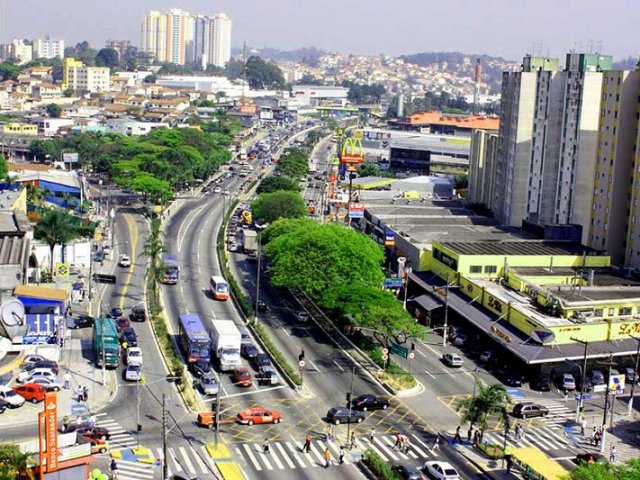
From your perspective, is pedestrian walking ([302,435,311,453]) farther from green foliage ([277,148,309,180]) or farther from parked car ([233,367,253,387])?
green foliage ([277,148,309,180])

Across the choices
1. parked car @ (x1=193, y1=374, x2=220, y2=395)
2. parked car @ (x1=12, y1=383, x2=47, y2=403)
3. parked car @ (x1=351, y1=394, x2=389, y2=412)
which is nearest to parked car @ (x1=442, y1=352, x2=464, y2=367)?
parked car @ (x1=351, y1=394, x2=389, y2=412)

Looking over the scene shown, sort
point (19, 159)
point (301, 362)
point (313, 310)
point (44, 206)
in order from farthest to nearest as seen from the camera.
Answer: point (19, 159) < point (44, 206) < point (313, 310) < point (301, 362)

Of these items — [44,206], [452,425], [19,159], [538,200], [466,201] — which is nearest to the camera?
[452,425]

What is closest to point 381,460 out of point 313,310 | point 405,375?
point 405,375

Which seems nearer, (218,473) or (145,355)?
(218,473)

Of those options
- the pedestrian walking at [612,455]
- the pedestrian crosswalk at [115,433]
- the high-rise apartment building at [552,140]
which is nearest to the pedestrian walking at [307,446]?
the pedestrian crosswalk at [115,433]

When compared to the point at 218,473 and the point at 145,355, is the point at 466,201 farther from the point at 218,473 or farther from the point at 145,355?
the point at 218,473
